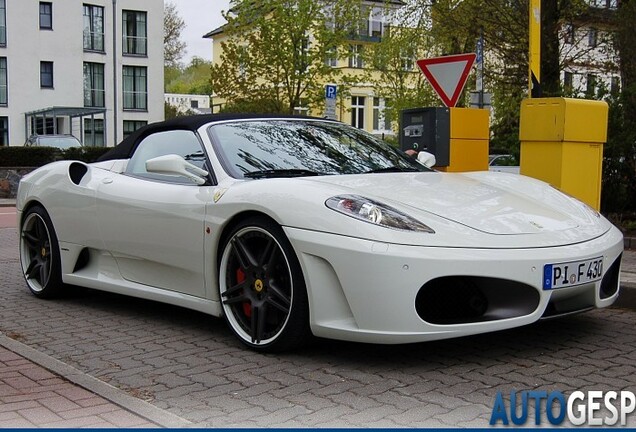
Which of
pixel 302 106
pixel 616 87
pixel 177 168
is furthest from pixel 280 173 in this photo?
pixel 302 106

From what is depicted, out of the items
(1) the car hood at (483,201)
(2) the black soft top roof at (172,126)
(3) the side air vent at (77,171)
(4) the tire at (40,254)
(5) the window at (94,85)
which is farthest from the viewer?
(5) the window at (94,85)

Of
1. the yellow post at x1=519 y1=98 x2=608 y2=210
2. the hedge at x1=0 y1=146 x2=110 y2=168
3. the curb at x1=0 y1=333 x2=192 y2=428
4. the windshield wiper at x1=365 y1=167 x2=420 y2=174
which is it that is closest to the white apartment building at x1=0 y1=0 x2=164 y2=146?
the hedge at x1=0 y1=146 x2=110 y2=168

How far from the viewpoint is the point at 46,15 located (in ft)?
134

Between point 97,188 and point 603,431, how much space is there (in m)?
3.85

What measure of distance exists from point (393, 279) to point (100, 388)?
1.49m

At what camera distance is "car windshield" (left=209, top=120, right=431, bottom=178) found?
196 inches

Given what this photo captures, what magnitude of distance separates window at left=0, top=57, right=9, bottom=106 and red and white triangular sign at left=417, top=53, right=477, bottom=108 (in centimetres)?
3475

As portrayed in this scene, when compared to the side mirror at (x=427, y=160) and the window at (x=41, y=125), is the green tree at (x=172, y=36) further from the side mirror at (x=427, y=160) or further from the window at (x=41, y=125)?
the side mirror at (x=427, y=160)

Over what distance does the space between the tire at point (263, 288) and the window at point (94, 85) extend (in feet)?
129

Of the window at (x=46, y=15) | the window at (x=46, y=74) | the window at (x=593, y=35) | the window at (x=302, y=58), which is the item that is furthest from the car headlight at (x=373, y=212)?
the window at (x=46, y=15)

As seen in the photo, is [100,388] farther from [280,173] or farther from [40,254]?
[40,254]

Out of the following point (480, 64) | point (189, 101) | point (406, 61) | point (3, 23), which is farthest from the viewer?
point (189, 101)

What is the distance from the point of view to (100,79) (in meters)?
42.6

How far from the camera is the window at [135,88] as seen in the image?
1711 inches
